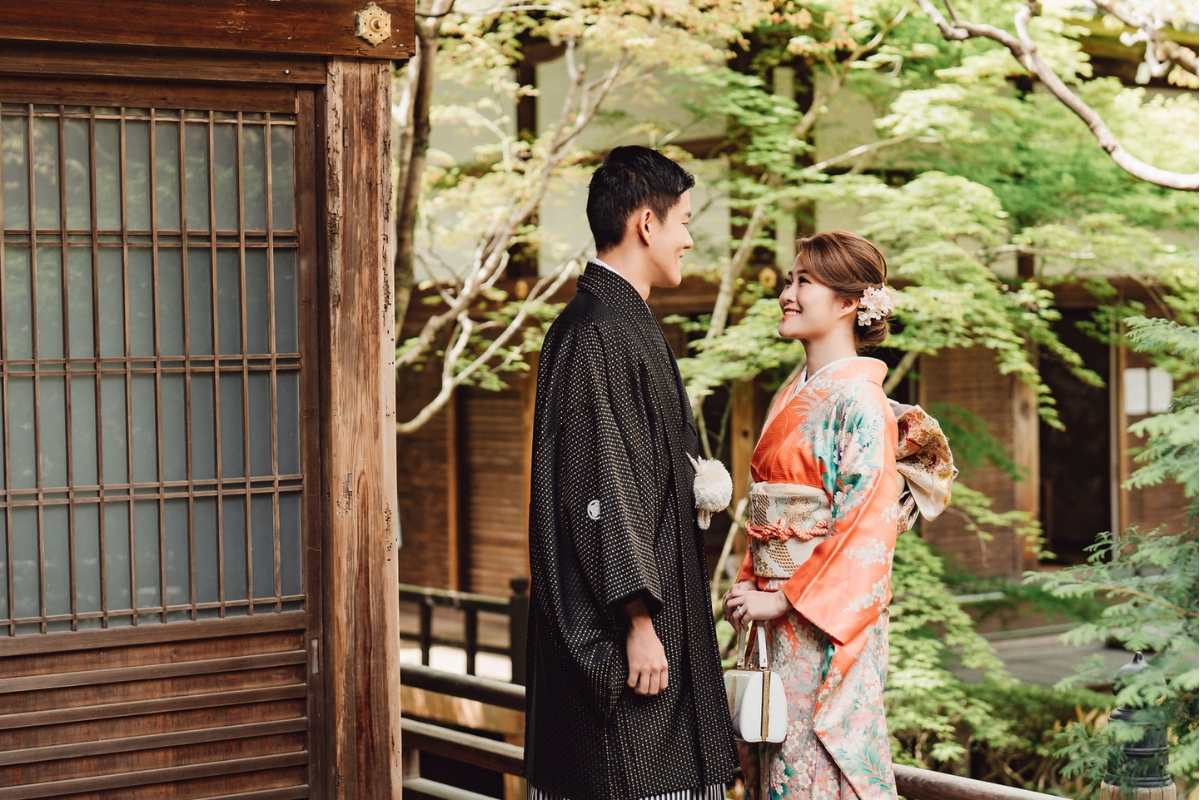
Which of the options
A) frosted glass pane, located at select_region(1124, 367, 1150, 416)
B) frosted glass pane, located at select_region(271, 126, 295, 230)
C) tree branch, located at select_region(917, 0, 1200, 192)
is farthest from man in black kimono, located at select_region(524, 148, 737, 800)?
frosted glass pane, located at select_region(1124, 367, 1150, 416)

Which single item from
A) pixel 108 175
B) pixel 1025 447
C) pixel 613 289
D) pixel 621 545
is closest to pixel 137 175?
pixel 108 175

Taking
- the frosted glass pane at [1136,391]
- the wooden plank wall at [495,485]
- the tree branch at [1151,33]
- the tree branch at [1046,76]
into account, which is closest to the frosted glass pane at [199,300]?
the tree branch at [1046,76]

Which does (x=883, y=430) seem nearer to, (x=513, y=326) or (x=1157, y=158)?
(x=513, y=326)

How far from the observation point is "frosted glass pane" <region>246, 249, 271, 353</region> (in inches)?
125

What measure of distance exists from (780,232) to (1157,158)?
8.61ft

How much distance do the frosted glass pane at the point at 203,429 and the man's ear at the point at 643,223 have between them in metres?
1.28

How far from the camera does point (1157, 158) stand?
27.0ft

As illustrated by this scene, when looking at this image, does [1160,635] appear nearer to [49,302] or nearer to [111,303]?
[111,303]

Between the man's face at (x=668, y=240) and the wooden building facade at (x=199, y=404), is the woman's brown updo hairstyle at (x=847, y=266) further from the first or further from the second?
the wooden building facade at (x=199, y=404)

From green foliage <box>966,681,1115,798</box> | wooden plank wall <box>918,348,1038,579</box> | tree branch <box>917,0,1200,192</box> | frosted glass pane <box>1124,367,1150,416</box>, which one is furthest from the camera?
frosted glass pane <box>1124,367,1150,416</box>

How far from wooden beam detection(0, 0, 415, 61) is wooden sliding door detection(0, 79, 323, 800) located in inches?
5.4

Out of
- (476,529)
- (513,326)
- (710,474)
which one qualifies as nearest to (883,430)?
(710,474)

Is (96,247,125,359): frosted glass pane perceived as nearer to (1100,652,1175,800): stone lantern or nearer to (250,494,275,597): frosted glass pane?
(250,494,275,597): frosted glass pane

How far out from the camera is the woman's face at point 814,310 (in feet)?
9.11
